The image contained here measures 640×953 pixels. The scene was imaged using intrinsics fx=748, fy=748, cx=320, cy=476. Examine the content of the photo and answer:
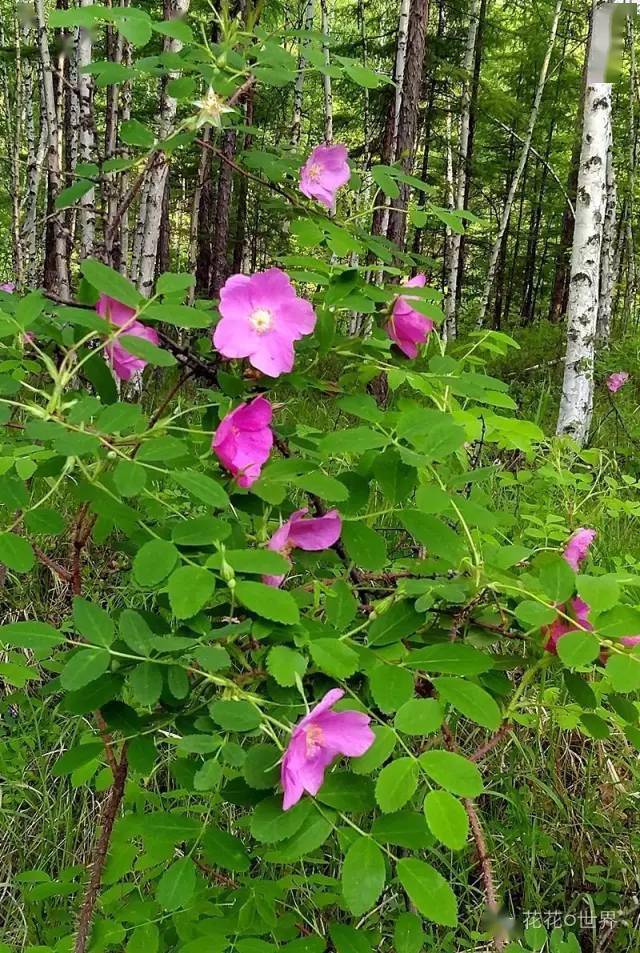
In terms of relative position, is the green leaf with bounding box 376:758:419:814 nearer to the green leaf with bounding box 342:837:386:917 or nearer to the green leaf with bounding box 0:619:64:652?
the green leaf with bounding box 342:837:386:917

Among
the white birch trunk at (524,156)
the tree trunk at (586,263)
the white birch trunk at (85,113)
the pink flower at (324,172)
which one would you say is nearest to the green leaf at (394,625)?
the pink flower at (324,172)

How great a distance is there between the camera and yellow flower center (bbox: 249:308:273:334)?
0.93 m

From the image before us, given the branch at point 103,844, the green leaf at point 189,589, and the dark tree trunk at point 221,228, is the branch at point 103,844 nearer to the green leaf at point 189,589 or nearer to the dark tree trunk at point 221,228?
the green leaf at point 189,589

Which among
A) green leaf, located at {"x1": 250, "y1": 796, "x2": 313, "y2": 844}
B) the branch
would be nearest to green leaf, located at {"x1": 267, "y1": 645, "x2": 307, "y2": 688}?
green leaf, located at {"x1": 250, "y1": 796, "x2": 313, "y2": 844}

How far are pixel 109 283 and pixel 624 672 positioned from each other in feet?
2.41

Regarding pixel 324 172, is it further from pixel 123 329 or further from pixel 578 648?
pixel 578 648

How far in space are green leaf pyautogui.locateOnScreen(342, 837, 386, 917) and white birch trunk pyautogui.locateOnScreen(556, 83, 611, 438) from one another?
438cm

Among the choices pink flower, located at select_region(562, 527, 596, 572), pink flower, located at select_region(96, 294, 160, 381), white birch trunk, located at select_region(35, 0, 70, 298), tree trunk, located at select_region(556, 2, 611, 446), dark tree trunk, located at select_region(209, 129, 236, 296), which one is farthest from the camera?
dark tree trunk, located at select_region(209, 129, 236, 296)

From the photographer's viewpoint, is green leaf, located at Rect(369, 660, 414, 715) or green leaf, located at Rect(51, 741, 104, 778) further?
green leaf, located at Rect(51, 741, 104, 778)

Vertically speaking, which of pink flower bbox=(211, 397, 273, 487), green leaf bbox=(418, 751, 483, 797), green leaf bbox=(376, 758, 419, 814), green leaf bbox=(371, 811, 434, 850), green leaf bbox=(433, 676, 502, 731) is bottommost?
green leaf bbox=(371, 811, 434, 850)

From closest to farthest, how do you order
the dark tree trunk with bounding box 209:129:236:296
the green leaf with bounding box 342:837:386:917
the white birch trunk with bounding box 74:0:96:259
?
Answer: the green leaf with bounding box 342:837:386:917, the white birch trunk with bounding box 74:0:96:259, the dark tree trunk with bounding box 209:129:236:296

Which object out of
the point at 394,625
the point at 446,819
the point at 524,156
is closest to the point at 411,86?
the point at 524,156

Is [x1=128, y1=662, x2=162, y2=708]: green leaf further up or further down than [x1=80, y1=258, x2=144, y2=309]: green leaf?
further down

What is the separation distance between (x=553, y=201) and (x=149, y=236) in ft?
34.9
